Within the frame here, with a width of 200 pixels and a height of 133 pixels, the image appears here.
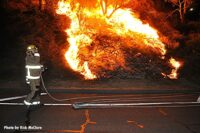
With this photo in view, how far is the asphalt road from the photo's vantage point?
8.48 meters

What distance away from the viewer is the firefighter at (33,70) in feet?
31.3

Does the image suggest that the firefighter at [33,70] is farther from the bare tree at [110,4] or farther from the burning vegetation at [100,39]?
the bare tree at [110,4]

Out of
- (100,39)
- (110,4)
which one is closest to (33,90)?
(100,39)

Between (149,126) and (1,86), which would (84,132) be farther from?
(1,86)

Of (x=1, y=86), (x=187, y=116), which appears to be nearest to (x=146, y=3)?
(x=1, y=86)

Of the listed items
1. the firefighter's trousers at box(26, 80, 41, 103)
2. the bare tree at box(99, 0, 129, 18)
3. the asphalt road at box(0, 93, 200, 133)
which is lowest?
the asphalt road at box(0, 93, 200, 133)

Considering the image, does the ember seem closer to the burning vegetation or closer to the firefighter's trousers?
the burning vegetation

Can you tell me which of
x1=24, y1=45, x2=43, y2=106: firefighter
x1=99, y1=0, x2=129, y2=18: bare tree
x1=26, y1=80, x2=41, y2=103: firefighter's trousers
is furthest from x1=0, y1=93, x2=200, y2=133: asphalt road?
x1=99, y1=0, x2=129, y2=18: bare tree

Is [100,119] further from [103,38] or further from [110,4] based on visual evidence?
[110,4]

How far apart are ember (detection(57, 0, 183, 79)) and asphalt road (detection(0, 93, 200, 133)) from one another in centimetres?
835

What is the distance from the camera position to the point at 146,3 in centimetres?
2473

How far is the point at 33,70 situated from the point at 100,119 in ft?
7.99

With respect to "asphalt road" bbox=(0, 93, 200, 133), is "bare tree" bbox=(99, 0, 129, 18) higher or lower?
higher

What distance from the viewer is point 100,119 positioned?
9.57 m
